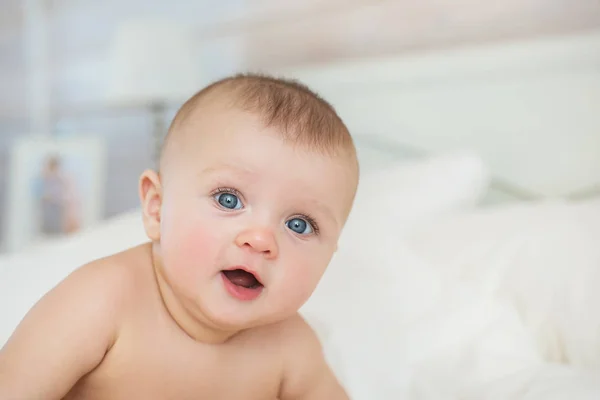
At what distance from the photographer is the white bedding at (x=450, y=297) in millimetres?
959

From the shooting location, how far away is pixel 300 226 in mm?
692

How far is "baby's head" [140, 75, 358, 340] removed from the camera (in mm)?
651

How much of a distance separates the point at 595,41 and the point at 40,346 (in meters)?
1.47

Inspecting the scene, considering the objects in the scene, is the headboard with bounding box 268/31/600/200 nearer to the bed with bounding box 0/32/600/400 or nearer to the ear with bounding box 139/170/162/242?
the bed with bounding box 0/32/600/400

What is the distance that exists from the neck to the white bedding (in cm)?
28

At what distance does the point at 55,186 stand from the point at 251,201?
7.19ft

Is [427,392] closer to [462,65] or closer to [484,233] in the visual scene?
[484,233]

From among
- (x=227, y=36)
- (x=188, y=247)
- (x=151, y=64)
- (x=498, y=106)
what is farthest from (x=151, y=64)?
(x=188, y=247)

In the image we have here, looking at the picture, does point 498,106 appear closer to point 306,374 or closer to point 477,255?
point 477,255

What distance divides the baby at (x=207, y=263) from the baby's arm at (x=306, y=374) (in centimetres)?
7

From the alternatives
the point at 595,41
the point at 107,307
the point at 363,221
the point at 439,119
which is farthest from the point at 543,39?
the point at 107,307

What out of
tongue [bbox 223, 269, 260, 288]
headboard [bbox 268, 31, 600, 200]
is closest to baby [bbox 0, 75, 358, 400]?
tongue [bbox 223, 269, 260, 288]

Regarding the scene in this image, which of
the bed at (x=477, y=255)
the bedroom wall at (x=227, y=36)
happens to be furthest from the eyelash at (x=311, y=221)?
the bedroom wall at (x=227, y=36)

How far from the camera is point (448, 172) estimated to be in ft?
4.66
